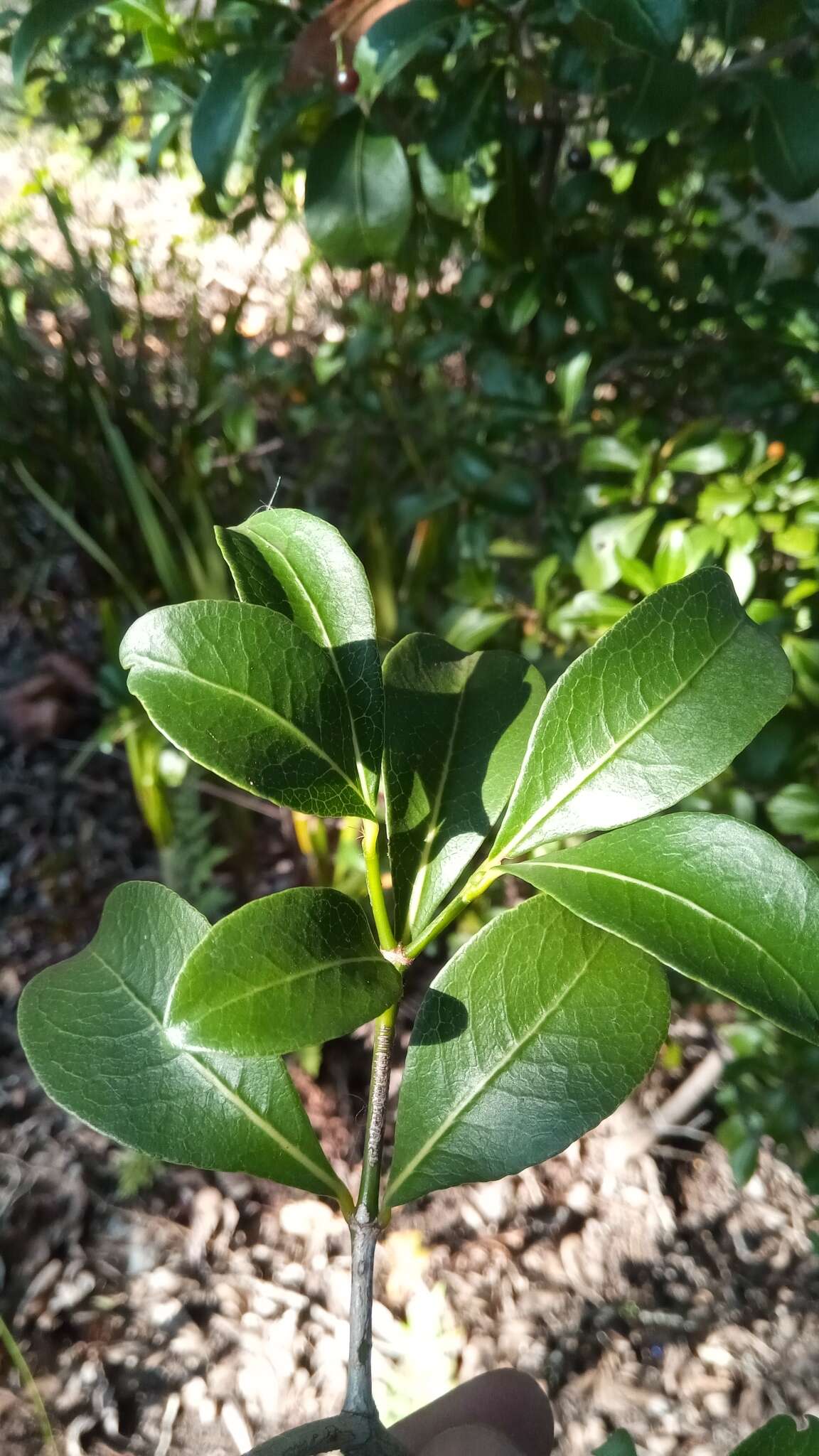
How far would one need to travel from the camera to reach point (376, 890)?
0.38m

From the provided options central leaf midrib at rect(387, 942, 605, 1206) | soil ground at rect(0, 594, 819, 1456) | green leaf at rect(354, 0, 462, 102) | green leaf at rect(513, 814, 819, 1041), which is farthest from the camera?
soil ground at rect(0, 594, 819, 1456)

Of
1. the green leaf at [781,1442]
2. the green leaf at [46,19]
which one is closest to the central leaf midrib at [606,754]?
the green leaf at [781,1442]

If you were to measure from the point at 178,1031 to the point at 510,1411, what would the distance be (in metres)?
0.69

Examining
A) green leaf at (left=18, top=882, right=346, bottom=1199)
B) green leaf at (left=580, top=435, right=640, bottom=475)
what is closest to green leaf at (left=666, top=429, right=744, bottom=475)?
green leaf at (left=580, top=435, right=640, bottom=475)

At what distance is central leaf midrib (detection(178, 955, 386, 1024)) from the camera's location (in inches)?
11.6

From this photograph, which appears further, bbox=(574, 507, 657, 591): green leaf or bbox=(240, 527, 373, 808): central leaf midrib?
bbox=(574, 507, 657, 591): green leaf

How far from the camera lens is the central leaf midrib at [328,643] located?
1.19ft

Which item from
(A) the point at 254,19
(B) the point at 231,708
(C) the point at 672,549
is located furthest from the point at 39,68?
(B) the point at 231,708

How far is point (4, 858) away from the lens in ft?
5.13

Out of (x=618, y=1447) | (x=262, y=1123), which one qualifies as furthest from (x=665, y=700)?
(x=618, y=1447)

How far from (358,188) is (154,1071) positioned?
0.71 m

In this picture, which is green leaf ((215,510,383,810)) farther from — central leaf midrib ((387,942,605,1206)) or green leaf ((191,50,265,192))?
green leaf ((191,50,265,192))

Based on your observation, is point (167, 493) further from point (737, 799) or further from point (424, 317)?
point (737, 799)

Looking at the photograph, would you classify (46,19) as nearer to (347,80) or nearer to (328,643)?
(347,80)
